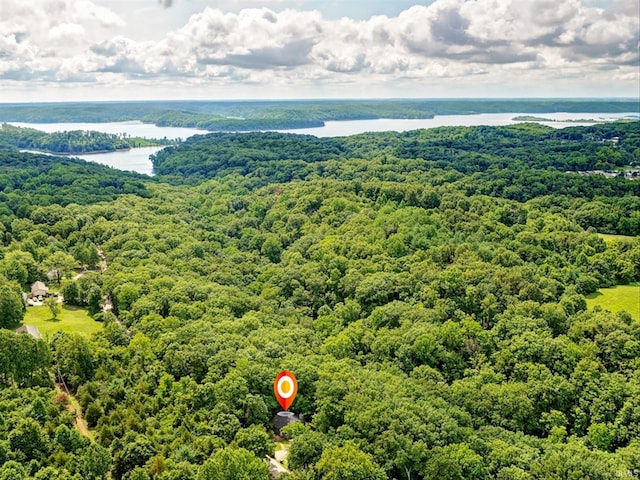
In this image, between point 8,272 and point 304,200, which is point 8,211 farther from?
point 304,200

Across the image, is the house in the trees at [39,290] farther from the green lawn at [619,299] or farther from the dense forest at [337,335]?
the green lawn at [619,299]

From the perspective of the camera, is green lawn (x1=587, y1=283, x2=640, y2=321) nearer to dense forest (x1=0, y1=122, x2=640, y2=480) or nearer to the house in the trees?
dense forest (x1=0, y1=122, x2=640, y2=480)

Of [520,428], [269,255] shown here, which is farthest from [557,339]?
[269,255]

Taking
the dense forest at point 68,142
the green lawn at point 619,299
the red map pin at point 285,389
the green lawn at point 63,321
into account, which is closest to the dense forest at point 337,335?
the red map pin at point 285,389

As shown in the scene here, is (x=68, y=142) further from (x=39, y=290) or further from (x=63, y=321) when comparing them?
(x=63, y=321)

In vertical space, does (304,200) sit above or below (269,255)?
above

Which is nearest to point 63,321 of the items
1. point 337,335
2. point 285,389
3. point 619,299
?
point 285,389
